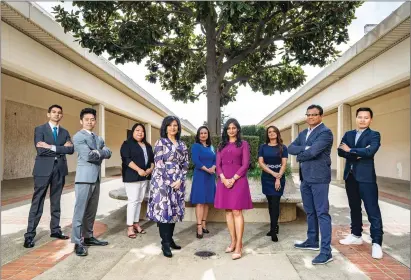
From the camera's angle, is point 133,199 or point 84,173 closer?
point 84,173

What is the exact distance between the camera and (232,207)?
425 cm

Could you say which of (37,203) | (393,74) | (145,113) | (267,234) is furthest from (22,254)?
(145,113)

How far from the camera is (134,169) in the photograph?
5051 mm

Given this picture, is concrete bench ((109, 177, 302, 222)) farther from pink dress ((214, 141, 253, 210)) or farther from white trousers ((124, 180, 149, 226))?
pink dress ((214, 141, 253, 210))

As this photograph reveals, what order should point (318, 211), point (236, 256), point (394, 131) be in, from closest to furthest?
point (236, 256)
point (318, 211)
point (394, 131)

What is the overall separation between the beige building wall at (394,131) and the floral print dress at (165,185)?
37.5 ft

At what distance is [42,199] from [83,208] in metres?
0.86

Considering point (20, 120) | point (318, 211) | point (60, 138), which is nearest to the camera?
point (318, 211)

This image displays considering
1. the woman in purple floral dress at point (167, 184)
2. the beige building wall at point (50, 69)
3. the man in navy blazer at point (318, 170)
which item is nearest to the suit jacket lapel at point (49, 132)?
the woman in purple floral dress at point (167, 184)

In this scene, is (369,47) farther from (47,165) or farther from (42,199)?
(42,199)

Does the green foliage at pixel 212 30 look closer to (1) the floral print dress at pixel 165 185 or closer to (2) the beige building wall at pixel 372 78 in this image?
(2) the beige building wall at pixel 372 78

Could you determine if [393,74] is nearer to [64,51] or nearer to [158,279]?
[158,279]

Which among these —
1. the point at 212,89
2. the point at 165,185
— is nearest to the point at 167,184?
the point at 165,185

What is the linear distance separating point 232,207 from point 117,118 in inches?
820
